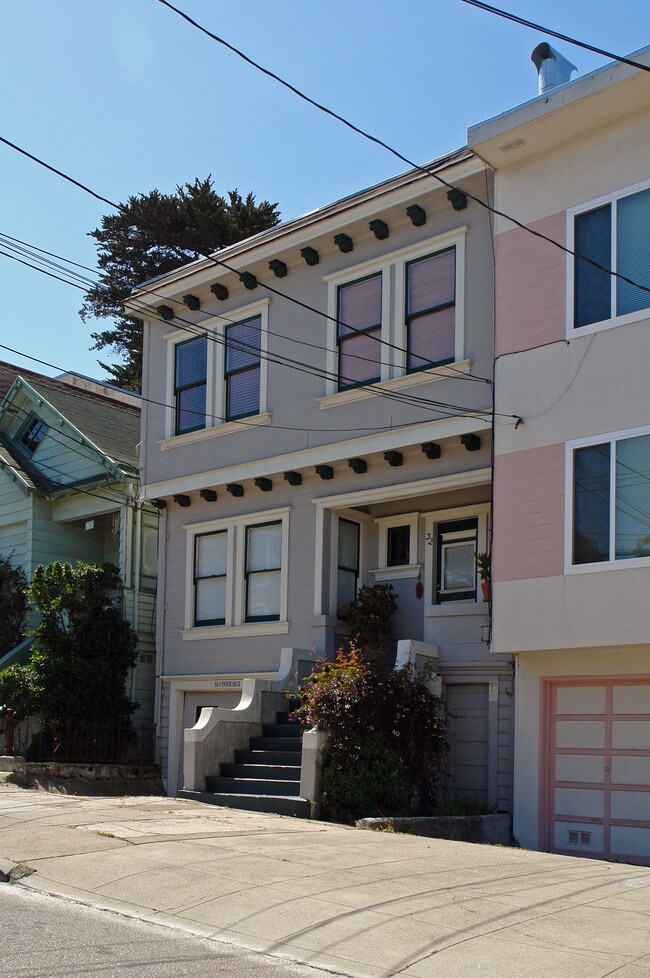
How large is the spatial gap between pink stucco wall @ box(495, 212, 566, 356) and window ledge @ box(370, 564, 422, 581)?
4.26m

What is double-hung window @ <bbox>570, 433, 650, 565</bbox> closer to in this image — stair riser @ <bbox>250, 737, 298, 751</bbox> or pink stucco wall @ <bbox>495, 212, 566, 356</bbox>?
pink stucco wall @ <bbox>495, 212, 566, 356</bbox>

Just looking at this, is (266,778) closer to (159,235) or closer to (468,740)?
(468,740)

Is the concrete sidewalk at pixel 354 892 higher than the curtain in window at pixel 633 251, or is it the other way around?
the curtain in window at pixel 633 251

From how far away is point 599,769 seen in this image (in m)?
13.7

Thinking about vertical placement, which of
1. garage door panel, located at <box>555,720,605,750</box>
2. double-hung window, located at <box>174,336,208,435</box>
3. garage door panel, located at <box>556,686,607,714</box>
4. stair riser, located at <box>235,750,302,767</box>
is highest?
double-hung window, located at <box>174,336,208,435</box>

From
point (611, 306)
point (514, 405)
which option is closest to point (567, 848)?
point (514, 405)

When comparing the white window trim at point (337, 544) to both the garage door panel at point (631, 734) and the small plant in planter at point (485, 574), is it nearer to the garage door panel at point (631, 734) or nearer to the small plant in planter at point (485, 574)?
the small plant in planter at point (485, 574)

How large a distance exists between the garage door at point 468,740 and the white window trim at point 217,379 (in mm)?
5579

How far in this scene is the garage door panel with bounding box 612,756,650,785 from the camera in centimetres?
1327

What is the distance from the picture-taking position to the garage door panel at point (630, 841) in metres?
13.1

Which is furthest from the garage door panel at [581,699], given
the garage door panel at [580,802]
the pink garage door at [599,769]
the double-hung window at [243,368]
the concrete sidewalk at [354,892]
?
the double-hung window at [243,368]

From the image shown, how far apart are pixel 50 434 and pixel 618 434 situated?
14.0 m

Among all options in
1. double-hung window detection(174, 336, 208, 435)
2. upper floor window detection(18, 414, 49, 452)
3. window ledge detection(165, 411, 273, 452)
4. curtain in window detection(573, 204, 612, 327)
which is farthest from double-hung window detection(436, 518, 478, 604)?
upper floor window detection(18, 414, 49, 452)

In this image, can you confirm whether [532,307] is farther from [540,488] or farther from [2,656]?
[2,656]
